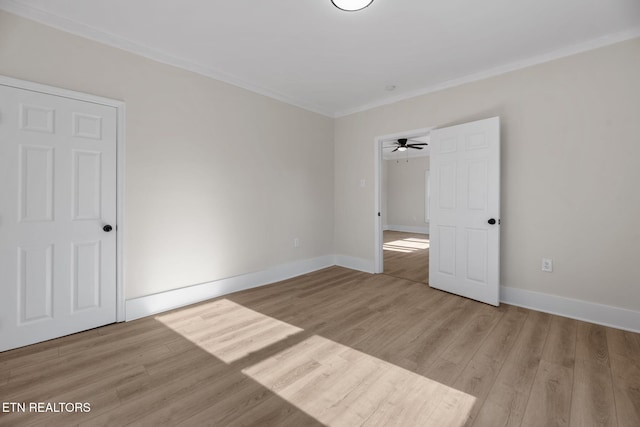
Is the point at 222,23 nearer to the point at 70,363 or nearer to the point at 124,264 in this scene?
the point at 124,264

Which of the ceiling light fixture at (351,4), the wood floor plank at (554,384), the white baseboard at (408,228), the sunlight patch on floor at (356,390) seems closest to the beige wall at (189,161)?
the sunlight patch on floor at (356,390)

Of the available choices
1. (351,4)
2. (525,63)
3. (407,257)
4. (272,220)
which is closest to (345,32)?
(351,4)

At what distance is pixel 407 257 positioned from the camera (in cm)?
580

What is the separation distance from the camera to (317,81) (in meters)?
3.74

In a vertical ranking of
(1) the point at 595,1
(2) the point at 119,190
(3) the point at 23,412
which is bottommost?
(3) the point at 23,412

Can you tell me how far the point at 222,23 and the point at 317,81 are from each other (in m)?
1.49

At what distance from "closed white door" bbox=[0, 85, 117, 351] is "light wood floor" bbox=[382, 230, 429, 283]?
3.85m

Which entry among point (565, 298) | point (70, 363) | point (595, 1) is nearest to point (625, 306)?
point (565, 298)

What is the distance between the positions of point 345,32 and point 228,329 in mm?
3008

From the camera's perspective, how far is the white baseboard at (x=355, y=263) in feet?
15.3

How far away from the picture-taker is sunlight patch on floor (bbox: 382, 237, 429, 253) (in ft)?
22.0

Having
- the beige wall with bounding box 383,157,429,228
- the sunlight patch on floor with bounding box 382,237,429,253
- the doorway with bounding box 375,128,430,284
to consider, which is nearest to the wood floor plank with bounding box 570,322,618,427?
the doorway with bounding box 375,128,430,284

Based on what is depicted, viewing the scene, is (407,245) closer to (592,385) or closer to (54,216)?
(592,385)

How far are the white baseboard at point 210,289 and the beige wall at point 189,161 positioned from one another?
Result: 84 millimetres
